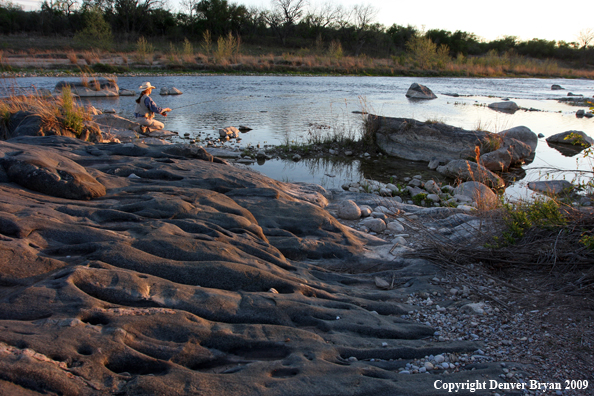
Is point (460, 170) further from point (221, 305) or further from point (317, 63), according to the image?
point (317, 63)

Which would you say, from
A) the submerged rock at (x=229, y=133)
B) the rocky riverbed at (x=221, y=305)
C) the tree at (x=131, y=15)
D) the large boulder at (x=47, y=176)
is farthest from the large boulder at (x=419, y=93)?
the tree at (x=131, y=15)

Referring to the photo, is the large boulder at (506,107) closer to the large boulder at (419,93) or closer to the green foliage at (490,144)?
the large boulder at (419,93)

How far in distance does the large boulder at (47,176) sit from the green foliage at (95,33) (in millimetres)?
31294

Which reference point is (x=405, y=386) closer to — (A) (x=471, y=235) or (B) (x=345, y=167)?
(A) (x=471, y=235)

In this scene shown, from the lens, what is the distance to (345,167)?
8922 mm

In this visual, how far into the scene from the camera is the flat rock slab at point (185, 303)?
189 cm

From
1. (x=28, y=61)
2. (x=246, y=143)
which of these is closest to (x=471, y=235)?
(x=246, y=143)

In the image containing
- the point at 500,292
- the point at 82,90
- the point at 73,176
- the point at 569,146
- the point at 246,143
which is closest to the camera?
the point at 500,292

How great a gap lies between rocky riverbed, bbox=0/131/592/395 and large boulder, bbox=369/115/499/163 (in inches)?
229

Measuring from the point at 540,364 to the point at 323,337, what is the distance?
4.40ft

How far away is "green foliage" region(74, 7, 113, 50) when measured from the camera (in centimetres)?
2942

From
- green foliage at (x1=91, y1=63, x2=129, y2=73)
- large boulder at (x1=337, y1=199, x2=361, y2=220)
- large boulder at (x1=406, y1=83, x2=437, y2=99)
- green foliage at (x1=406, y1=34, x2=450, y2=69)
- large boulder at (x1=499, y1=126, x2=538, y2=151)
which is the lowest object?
large boulder at (x1=337, y1=199, x2=361, y2=220)

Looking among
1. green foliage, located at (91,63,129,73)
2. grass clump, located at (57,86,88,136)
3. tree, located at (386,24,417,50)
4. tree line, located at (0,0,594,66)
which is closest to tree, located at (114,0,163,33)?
tree line, located at (0,0,594,66)

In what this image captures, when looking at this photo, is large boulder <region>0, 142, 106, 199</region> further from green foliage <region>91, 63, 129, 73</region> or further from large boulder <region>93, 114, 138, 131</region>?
green foliage <region>91, 63, 129, 73</region>
